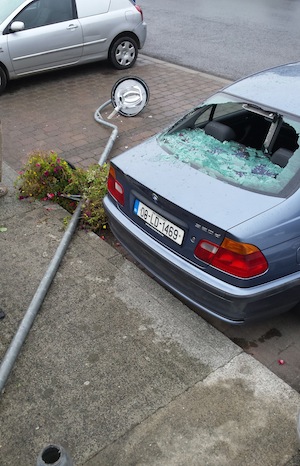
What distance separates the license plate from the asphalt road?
603cm

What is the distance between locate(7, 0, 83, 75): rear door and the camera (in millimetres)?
7562

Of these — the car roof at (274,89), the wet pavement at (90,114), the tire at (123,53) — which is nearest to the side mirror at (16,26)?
the wet pavement at (90,114)

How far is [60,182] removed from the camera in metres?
4.94

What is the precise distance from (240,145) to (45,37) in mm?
5339

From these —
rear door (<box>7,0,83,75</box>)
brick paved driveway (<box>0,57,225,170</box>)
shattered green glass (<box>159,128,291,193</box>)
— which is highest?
shattered green glass (<box>159,128,291,193</box>)

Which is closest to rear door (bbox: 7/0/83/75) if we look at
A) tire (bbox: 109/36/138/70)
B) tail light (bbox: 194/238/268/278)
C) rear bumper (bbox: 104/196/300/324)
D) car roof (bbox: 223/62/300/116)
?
tire (bbox: 109/36/138/70)

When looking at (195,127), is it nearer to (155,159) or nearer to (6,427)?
(155,159)

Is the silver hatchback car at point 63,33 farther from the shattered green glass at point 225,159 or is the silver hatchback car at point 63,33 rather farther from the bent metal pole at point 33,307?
the shattered green glass at point 225,159

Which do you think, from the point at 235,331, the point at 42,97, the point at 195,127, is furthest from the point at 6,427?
the point at 42,97

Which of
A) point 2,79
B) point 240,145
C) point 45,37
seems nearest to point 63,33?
point 45,37

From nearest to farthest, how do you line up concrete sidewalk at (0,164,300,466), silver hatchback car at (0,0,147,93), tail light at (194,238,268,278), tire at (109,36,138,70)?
concrete sidewalk at (0,164,300,466), tail light at (194,238,268,278), silver hatchback car at (0,0,147,93), tire at (109,36,138,70)

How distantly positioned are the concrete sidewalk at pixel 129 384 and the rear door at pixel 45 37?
4810 millimetres

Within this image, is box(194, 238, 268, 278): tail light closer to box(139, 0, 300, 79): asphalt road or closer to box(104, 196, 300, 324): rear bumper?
box(104, 196, 300, 324): rear bumper

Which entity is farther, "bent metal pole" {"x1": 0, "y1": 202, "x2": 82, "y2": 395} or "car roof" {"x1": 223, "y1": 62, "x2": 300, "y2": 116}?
"car roof" {"x1": 223, "y1": 62, "x2": 300, "y2": 116}
